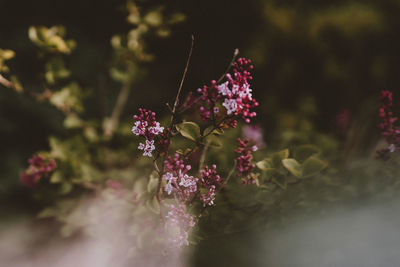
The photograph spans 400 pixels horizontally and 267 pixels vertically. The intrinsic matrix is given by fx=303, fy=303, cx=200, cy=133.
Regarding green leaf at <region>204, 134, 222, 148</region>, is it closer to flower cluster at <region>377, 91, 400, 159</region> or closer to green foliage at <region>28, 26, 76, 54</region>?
flower cluster at <region>377, 91, 400, 159</region>

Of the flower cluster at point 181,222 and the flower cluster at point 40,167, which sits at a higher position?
the flower cluster at point 40,167

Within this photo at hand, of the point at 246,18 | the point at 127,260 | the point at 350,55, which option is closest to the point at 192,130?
the point at 127,260

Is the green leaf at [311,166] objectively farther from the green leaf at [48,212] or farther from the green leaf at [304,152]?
the green leaf at [48,212]

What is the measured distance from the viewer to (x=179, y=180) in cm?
67

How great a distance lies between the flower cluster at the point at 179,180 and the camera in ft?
2.11

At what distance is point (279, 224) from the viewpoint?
34.9 inches

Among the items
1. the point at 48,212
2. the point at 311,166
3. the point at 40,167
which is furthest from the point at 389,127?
the point at 48,212

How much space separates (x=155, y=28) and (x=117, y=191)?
2.22ft

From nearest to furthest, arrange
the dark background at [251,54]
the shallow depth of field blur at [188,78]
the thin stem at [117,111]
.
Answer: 1. the shallow depth of field blur at [188,78]
2. the thin stem at [117,111]
3. the dark background at [251,54]

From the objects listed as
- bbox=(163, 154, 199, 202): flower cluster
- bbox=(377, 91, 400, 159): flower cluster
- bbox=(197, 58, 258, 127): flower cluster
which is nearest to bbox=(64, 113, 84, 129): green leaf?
bbox=(163, 154, 199, 202): flower cluster

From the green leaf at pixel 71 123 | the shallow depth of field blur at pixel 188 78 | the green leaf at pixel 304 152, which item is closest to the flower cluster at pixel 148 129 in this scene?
the green leaf at pixel 304 152

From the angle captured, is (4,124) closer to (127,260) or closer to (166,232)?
(127,260)

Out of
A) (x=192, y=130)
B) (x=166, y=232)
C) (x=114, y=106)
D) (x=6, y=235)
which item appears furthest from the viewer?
(x=114, y=106)

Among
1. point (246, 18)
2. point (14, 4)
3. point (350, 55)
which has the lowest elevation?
point (350, 55)
